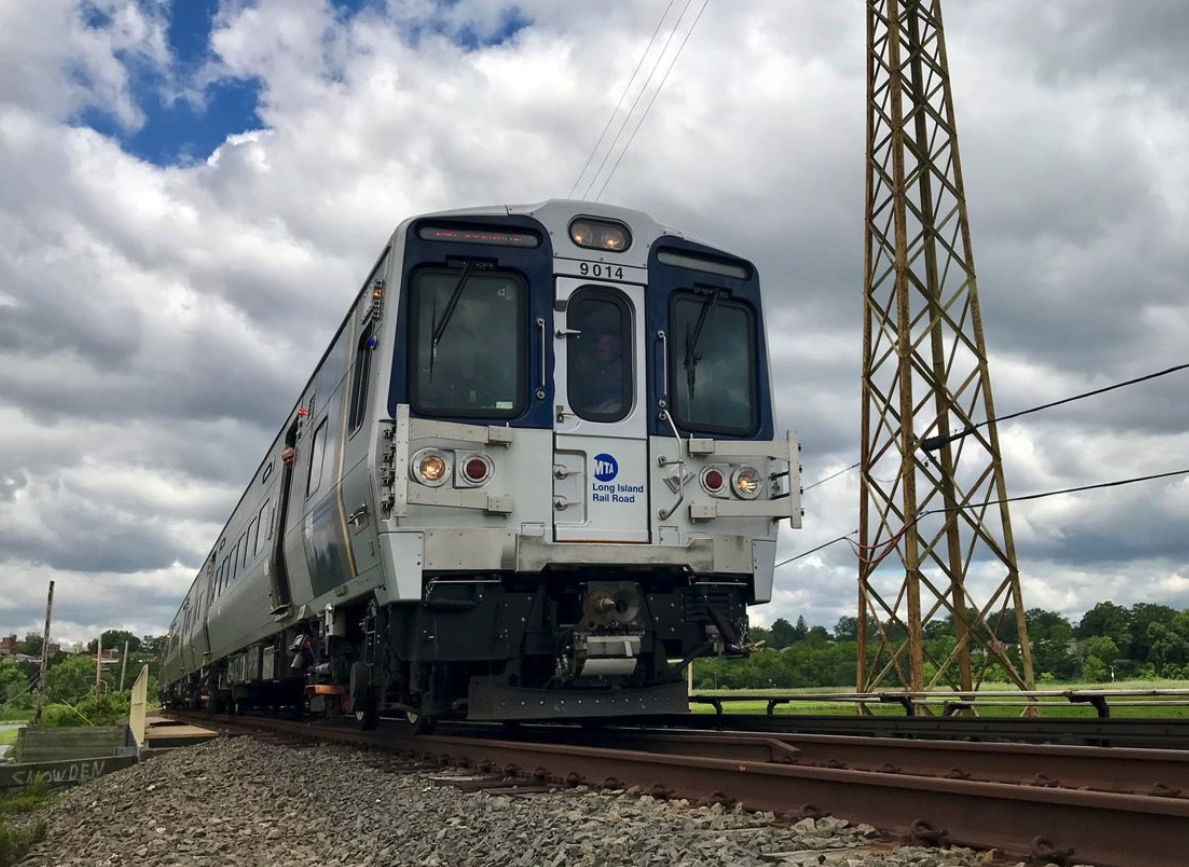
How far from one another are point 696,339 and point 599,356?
780mm

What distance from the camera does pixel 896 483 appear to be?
12.7 metres

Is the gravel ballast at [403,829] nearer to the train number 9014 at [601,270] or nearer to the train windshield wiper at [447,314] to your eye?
the train windshield wiper at [447,314]

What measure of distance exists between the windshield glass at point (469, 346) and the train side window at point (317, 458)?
7.61 feet

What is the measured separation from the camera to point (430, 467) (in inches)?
275

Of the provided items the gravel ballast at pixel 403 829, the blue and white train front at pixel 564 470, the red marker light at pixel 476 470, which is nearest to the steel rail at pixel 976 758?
the blue and white train front at pixel 564 470

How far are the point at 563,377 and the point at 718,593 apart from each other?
190 cm

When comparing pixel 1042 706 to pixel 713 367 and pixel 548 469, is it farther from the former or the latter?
pixel 548 469

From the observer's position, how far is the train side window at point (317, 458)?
31.0 feet

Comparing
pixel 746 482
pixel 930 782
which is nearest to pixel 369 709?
pixel 746 482

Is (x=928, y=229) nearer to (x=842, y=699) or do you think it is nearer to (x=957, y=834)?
(x=842, y=699)

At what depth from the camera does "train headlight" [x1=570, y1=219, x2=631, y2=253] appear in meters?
8.05

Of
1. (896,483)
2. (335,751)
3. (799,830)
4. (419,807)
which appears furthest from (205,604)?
(799,830)

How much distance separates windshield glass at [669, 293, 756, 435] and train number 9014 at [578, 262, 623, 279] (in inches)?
19.3

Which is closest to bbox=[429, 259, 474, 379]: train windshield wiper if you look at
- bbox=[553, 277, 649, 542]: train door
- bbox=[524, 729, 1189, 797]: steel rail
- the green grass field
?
bbox=[553, 277, 649, 542]: train door
